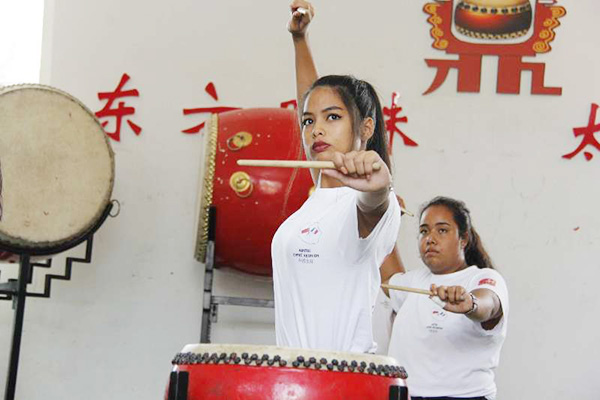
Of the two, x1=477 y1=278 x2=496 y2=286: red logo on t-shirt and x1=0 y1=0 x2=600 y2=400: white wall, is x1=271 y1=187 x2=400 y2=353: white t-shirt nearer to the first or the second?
x1=477 y1=278 x2=496 y2=286: red logo on t-shirt

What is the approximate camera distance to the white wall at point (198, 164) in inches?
129

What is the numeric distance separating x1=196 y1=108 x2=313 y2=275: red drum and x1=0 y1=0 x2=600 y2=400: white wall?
Answer: 1.64 feet

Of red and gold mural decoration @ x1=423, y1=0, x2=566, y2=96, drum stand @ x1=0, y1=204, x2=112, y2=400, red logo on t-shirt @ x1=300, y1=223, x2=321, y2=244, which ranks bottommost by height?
drum stand @ x1=0, y1=204, x2=112, y2=400

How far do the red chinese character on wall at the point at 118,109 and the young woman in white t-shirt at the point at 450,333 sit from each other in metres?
1.41

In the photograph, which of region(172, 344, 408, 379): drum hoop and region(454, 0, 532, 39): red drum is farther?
region(454, 0, 532, 39): red drum

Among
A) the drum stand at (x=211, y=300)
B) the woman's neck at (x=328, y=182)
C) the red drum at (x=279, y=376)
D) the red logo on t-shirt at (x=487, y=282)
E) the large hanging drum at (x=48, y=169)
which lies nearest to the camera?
the red drum at (x=279, y=376)

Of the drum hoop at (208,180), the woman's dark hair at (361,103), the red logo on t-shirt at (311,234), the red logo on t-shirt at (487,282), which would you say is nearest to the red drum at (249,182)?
the drum hoop at (208,180)

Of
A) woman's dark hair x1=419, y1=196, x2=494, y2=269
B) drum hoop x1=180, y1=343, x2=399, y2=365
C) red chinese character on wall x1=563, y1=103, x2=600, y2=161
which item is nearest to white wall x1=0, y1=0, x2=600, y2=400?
red chinese character on wall x1=563, y1=103, x2=600, y2=161

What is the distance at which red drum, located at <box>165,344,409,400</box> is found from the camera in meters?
1.27

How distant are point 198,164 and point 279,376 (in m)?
2.17

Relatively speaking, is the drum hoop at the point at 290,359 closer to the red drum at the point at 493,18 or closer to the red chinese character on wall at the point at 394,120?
the red chinese character on wall at the point at 394,120

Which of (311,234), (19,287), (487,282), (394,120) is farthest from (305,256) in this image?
(394,120)

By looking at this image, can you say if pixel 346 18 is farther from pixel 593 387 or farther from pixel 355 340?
pixel 355 340

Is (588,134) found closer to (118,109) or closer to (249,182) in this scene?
(249,182)
